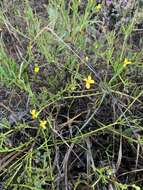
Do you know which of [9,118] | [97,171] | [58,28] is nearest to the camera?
[97,171]

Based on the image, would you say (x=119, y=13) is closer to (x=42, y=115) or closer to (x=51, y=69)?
(x=51, y=69)

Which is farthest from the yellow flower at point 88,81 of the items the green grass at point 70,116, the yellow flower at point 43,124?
the yellow flower at point 43,124

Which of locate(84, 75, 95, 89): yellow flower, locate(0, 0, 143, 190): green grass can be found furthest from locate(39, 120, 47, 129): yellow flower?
locate(84, 75, 95, 89): yellow flower

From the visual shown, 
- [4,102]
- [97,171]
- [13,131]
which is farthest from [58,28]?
[97,171]

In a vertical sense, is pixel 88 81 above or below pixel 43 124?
above

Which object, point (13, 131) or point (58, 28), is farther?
point (58, 28)

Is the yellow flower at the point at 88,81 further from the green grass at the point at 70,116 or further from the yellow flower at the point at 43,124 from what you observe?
the yellow flower at the point at 43,124

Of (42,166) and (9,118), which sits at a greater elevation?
(9,118)

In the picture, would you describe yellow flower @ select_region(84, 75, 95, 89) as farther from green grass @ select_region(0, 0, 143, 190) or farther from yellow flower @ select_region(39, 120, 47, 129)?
yellow flower @ select_region(39, 120, 47, 129)
